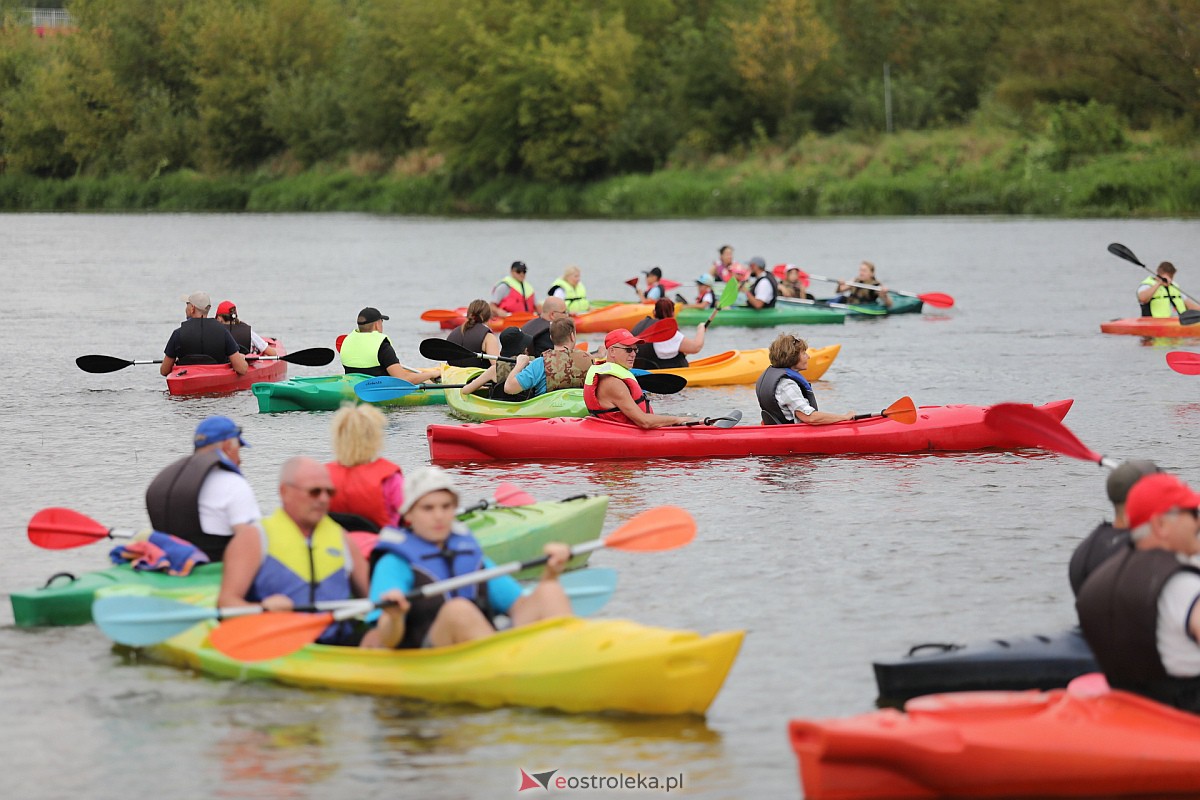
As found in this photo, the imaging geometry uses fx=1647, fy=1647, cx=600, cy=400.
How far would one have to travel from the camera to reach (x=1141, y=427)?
1475cm

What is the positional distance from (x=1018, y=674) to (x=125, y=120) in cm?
7595

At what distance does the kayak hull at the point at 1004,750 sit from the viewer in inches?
229

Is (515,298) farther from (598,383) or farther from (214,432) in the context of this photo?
(214,432)

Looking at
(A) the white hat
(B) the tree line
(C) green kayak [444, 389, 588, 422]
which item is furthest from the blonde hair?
(B) the tree line

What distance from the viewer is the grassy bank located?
48.3 m

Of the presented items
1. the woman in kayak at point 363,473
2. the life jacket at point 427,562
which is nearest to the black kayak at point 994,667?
the life jacket at point 427,562

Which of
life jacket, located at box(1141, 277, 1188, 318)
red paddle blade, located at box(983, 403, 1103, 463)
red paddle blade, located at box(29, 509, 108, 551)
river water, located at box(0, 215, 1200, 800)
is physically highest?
red paddle blade, located at box(983, 403, 1103, 463)

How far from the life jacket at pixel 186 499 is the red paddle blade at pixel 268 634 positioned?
1.14 meters

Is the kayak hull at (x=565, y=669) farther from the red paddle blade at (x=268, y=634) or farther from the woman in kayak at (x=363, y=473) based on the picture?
the woman in kayak at (x=363, y=473)

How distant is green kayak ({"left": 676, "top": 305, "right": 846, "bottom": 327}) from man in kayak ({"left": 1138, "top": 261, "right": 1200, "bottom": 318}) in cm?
440

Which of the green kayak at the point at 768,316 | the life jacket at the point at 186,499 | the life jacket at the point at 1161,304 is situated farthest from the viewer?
the green kayak at the point at 768,316

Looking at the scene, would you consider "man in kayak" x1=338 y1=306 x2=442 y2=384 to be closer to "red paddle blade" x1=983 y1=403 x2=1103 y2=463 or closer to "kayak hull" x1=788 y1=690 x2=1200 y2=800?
"red paddle blade" x1=983 y1=403 x2=1103 y2=463

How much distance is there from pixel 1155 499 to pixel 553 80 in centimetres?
6173

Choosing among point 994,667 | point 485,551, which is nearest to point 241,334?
point 485,551
